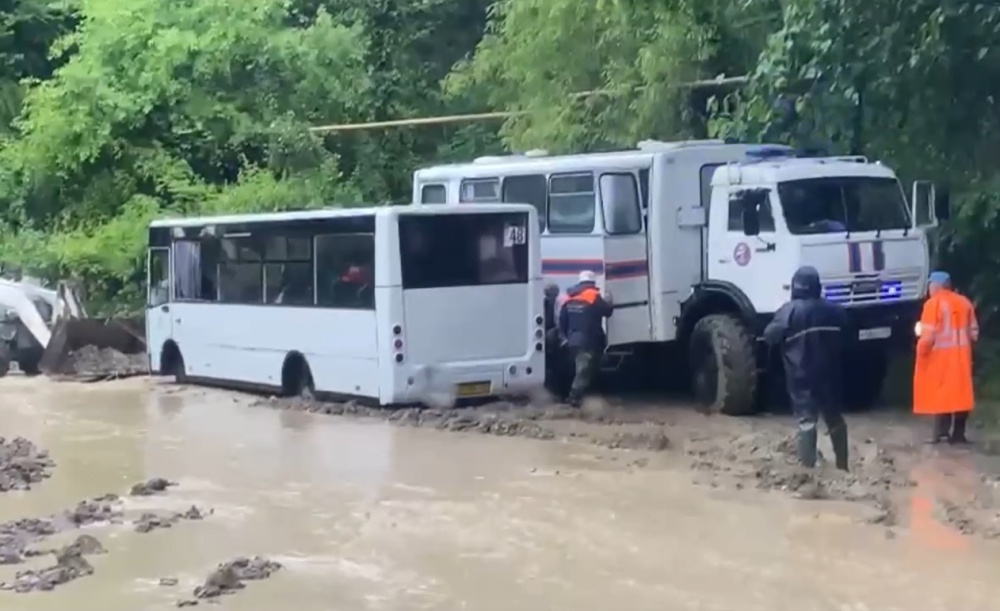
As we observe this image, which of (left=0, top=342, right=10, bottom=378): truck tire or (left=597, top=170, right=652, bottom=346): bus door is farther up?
(left=597, top=170, right=652, bottom=346): bus door

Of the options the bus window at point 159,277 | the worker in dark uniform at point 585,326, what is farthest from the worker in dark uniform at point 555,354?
the bus window at point 159,277

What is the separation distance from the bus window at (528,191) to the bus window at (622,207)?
3.38 feet

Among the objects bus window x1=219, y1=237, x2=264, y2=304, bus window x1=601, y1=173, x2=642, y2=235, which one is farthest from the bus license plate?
bus window x1=219, y1=237, x2=264, y2=304

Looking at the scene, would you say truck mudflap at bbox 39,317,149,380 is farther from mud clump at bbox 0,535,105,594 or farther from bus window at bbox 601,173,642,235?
mud clump at bbox 0,535,105,594

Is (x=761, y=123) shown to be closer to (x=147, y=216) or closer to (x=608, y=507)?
(x=608, y=507)

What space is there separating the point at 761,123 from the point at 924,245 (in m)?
3.66

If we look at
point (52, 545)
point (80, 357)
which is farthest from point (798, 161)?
point (80, 357)

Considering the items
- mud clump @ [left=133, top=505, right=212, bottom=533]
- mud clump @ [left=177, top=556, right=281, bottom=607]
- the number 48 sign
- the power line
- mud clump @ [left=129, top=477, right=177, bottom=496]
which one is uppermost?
the power line

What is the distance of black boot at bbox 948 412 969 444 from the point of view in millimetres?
15930

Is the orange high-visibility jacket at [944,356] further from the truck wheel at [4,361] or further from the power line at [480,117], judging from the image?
the truck wheel at [4,361]

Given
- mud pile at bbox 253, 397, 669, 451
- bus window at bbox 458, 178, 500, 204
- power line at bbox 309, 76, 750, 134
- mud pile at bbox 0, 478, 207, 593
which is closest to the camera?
mud pile at bbox 0, 478, 207, 593

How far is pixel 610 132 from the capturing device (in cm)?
2452

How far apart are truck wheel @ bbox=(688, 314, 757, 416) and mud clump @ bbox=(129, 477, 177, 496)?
6818 millimetres

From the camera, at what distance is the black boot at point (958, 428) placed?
1593 cm
